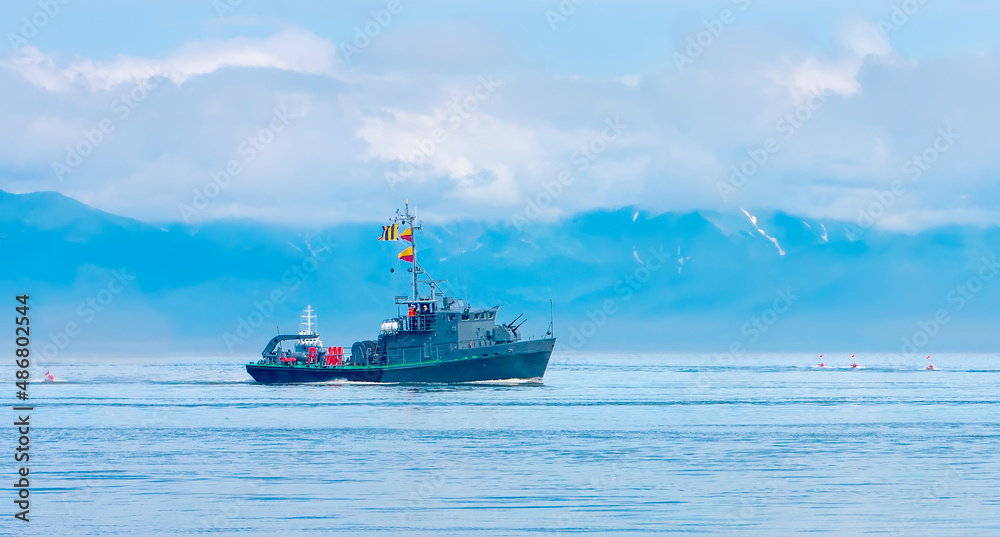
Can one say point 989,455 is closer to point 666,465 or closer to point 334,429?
point 666,465

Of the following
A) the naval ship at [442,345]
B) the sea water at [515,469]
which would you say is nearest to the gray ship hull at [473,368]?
the naval ship at [442,345]

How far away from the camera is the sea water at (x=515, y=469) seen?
36156mm

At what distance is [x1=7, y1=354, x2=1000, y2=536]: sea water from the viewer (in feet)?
119

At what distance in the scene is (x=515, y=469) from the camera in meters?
48.1

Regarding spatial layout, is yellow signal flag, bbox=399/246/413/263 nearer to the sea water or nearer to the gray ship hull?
the gray ship hull

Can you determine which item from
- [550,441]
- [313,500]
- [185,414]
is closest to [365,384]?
[185,414]

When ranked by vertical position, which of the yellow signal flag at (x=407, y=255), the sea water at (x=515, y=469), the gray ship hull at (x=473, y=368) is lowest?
the sea water at (x=515, y=469)

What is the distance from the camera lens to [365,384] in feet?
396

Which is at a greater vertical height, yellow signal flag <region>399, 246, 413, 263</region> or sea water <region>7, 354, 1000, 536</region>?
yellow signal flag <region>399, 246, 413, 263</region>

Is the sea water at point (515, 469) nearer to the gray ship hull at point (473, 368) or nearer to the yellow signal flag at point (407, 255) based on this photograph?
the gray ship hull at point (473, 368)

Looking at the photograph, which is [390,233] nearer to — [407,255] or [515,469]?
[407,255]

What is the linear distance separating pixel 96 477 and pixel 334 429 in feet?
72.1

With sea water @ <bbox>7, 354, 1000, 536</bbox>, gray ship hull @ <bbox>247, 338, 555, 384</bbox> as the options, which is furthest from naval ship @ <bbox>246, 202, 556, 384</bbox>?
sea water @ <bbox>7, 354, 1000, 536</bbox>

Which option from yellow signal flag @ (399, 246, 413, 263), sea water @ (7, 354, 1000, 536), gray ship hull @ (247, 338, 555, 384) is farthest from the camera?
yellow signal flag @ (399, 246, 413, 263)
